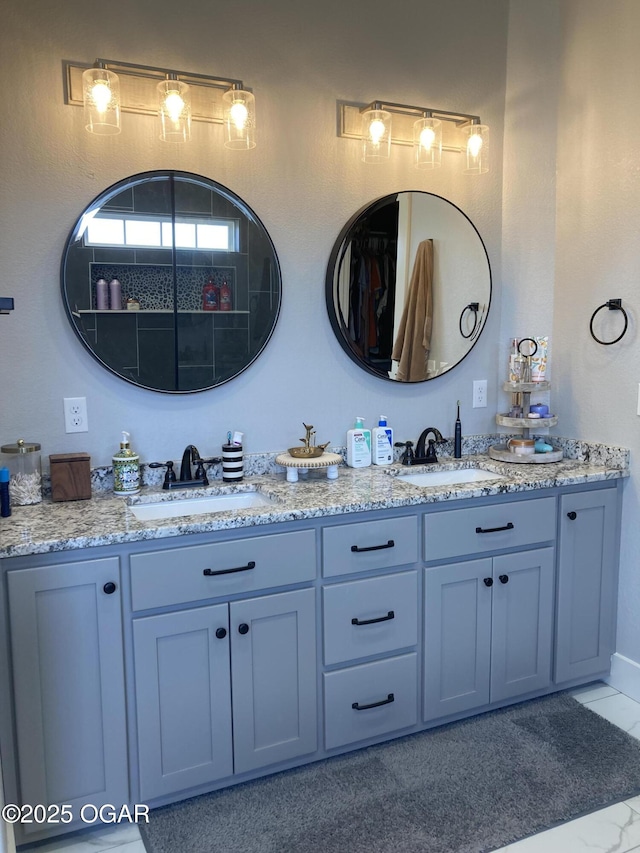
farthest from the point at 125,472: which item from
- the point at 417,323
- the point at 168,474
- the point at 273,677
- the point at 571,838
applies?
the point at 571,838

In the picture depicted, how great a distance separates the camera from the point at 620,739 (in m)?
2.28

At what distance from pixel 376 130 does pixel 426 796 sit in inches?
93.3

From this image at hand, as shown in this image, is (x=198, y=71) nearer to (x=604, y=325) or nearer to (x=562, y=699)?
(x=604, y=325)

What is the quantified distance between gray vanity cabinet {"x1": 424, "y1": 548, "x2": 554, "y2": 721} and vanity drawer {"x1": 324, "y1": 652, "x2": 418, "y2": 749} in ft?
0.26

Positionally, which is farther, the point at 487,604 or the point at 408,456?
the point at 408,456

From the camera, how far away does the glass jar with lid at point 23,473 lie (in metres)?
2.06

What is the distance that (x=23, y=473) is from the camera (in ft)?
6.81

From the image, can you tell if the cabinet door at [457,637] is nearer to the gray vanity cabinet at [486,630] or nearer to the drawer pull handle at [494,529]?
the gray vanity cabinet at [486,630]

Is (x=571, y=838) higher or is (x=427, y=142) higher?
(x=427, y=142)

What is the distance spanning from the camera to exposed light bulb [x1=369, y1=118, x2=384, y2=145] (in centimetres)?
255

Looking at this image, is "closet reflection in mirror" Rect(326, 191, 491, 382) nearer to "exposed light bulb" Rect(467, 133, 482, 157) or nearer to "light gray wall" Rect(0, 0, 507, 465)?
"light gray wall" Rect(0, 0, 507, 465)

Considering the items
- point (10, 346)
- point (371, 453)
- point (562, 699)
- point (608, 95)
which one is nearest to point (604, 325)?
point (608, 95)

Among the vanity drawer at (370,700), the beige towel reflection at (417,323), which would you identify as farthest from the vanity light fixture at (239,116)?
the vanity drawer at (370,700)

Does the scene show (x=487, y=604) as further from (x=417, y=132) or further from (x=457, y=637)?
(x=417, y=132)
